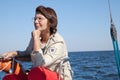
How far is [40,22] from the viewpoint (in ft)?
13.4

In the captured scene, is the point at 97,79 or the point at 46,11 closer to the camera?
the point at 46,11

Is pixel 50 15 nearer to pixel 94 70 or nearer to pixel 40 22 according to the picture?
pixel 40 22

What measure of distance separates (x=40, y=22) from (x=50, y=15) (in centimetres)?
16

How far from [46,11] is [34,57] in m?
0.63

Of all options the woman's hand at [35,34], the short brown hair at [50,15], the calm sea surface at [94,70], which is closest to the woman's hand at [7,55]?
the woman's hand at [35,34]

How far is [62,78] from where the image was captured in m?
3.89

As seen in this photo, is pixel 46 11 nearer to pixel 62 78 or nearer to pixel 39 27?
pixel 39 27

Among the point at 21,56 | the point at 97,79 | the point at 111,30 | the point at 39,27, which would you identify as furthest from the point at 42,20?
the point at 97,79

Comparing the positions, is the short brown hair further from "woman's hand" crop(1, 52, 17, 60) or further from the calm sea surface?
the calm sea surface

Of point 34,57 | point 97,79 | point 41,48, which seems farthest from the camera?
point 97,79

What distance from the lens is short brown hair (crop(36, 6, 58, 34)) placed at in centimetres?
412

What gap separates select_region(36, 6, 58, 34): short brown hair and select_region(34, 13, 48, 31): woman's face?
0.04m

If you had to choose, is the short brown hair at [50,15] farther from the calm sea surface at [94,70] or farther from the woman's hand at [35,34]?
the calm sea surface at [94,70]

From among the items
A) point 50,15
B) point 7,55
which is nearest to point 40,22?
point 50,15
